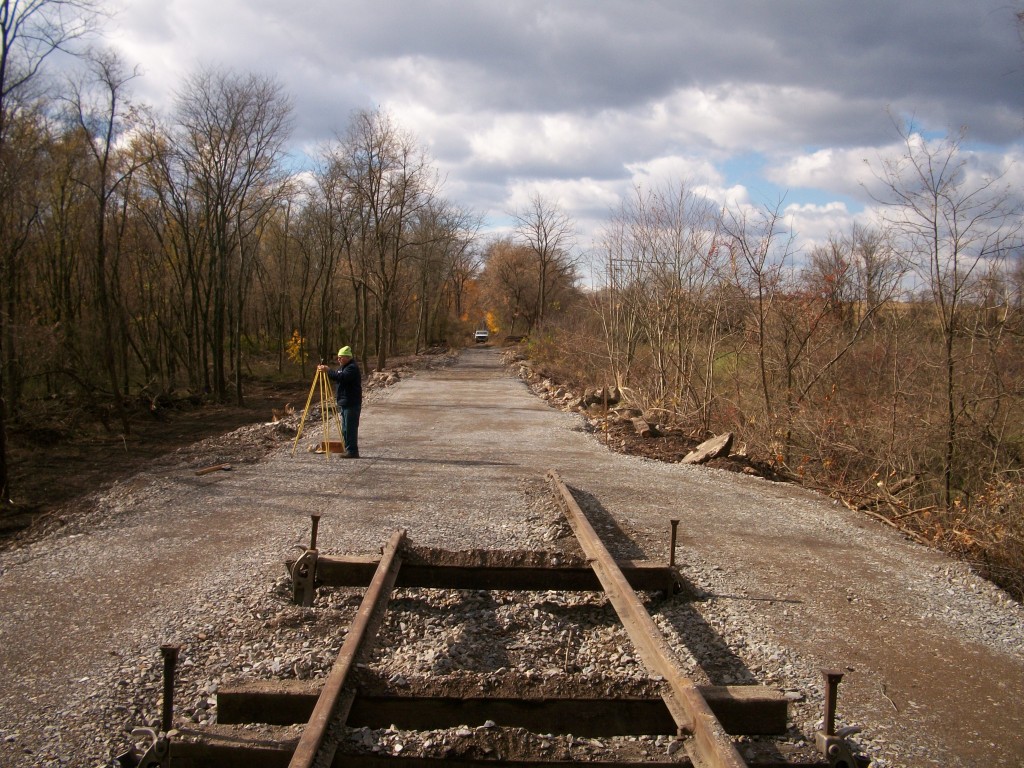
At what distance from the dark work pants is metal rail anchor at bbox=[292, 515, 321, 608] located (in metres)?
6.32

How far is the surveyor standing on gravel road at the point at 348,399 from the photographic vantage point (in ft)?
39.4

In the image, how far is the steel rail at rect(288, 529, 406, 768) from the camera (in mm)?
3234

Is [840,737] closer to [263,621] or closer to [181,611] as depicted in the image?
[263,621]

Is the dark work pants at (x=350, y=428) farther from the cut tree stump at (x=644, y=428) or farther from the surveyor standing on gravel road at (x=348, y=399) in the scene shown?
the cut tree stump at (x=644, y=428)

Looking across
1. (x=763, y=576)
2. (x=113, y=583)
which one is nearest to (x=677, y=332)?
(x=763, y=576)

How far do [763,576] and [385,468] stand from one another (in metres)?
6.08

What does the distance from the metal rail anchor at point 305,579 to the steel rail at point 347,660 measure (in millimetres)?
467

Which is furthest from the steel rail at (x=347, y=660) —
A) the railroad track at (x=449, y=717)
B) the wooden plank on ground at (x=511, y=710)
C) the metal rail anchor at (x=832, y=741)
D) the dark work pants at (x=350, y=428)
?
the dark work pants at (x=350, y=428)

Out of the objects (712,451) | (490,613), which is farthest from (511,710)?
(712,451)

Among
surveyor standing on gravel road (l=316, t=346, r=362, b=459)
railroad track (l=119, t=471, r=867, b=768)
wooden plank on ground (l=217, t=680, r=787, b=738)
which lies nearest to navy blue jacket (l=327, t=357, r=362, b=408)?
surveyor standing on gravel road (l=316, t=346, r=362, b=459)

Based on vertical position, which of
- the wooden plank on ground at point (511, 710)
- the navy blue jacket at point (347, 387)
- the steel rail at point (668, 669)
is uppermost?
the navy blue jacket at point (347, 387)

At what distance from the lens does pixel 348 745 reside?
3.56 metres

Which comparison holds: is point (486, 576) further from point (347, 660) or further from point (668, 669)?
Answer: point (668, 669)

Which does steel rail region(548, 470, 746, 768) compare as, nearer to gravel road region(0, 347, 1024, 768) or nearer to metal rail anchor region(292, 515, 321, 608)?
gravel road region(0, 347, 1024, 768)
